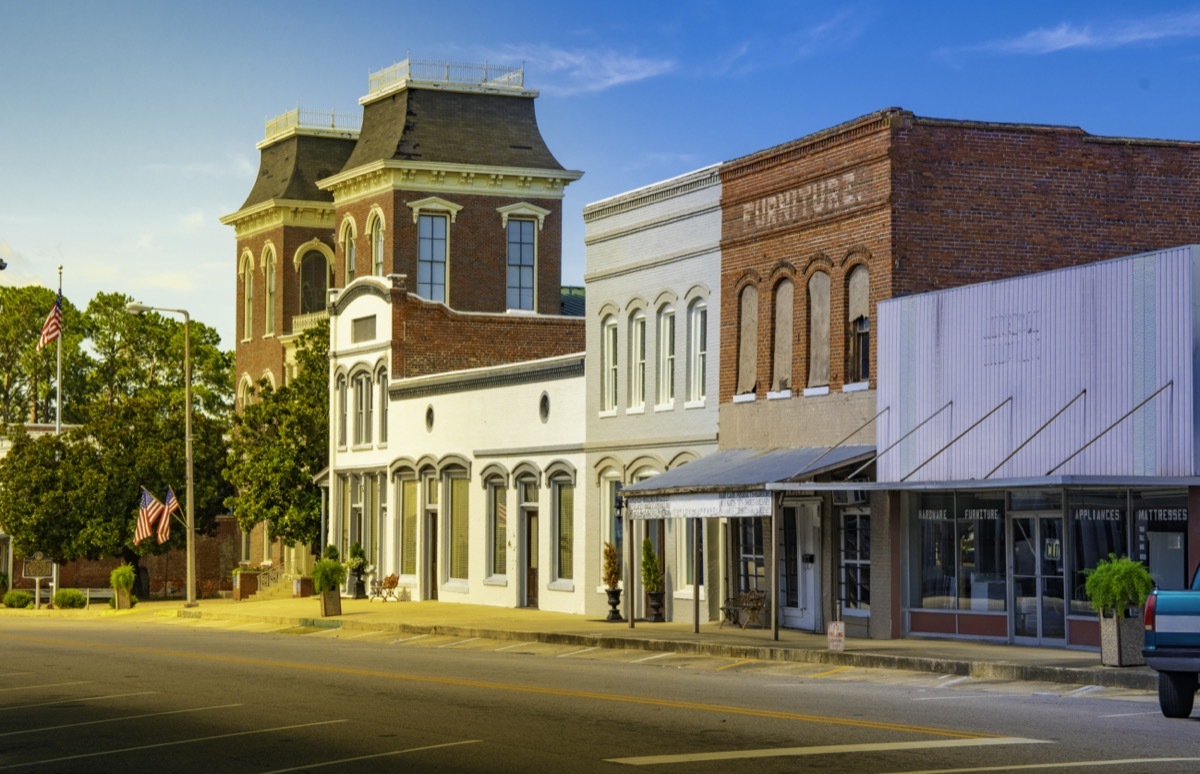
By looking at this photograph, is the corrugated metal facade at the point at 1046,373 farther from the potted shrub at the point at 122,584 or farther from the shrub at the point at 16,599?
the shrub at the point at 16,599

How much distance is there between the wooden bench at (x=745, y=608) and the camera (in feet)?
104

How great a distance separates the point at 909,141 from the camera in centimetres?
2959

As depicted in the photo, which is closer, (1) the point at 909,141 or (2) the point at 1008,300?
(2) the point at 1008,300

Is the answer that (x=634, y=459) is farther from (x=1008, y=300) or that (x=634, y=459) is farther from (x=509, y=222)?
(x=509, y=222)

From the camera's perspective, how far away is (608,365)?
126ft

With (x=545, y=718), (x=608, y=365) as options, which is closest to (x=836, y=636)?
(x=545, y=718)

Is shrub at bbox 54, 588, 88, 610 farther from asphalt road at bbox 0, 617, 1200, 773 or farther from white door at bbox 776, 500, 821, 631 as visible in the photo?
white door at bbox 776, 500, 821, 631

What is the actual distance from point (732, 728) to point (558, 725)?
155cm

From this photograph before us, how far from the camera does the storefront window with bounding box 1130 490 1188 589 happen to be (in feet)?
79.7

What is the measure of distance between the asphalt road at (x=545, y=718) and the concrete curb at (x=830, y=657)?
0.47 meters

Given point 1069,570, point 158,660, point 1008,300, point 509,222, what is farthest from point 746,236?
point 509,222

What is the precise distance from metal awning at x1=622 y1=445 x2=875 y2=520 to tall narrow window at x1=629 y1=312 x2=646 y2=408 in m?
3.67

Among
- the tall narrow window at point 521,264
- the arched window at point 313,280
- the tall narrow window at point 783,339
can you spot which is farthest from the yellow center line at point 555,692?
the arched window at point 313,280

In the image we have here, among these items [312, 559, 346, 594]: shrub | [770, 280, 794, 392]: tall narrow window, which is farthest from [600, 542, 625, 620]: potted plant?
[312, 559, 346, 594]: shrub
